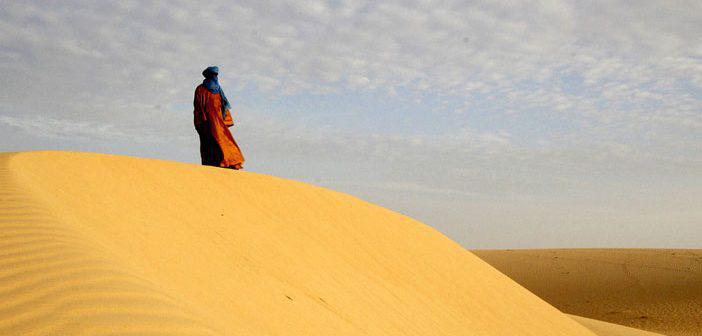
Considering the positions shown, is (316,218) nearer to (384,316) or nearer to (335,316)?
(384,316)

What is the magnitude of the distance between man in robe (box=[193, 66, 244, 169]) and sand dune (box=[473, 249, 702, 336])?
44.5 feet

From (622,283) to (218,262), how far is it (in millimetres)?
24245

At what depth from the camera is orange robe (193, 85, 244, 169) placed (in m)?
10.7

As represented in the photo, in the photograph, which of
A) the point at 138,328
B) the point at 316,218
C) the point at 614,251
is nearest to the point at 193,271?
the point at 138,328

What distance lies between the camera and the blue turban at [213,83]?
10.8 meters

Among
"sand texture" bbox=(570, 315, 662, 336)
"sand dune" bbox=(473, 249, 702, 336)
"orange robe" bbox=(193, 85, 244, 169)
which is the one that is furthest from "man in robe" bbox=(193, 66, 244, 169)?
"sand dune" bbox=(473, 249, 702, 336)

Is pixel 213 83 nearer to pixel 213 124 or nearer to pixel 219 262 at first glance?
pixel 213 124

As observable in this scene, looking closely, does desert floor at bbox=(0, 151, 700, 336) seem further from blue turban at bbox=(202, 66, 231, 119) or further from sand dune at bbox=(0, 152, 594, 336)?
blue turban at bbox=(202, 66, 231, 119)

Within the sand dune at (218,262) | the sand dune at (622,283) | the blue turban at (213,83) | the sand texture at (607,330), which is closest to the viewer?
the sand dune at (218,262)

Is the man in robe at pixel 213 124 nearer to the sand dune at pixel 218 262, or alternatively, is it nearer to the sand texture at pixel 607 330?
the sand dune at pixel 218 262

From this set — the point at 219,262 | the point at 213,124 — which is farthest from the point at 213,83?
the point at 219,262

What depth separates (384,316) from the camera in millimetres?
6809

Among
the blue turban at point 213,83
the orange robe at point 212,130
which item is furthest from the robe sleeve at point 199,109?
the blue turban at point 213,83

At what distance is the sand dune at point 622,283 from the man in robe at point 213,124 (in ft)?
44.5
